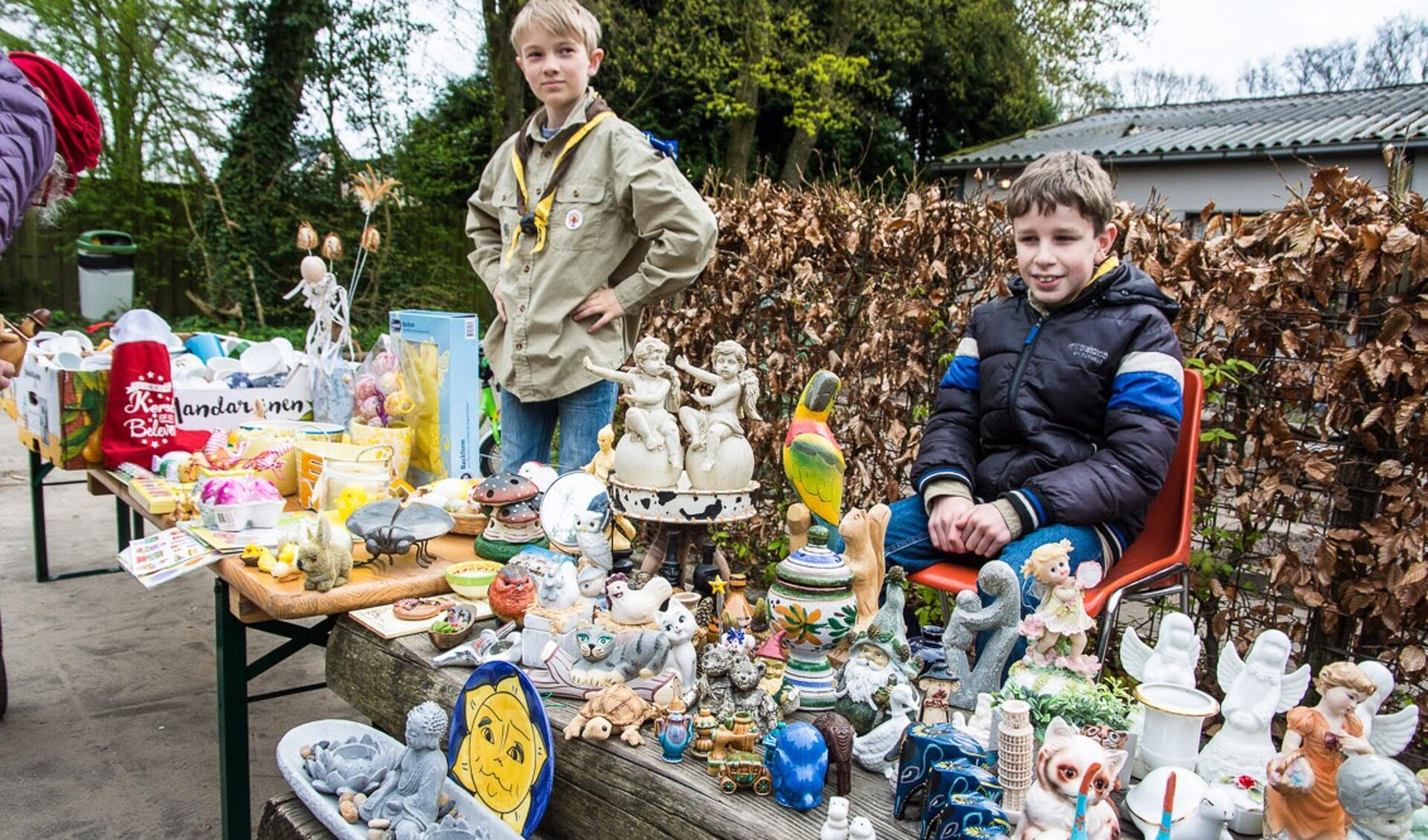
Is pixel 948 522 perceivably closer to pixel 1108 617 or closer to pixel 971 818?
pixel 1108 617

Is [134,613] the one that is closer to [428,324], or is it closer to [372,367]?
[372,367]

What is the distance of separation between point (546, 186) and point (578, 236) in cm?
18

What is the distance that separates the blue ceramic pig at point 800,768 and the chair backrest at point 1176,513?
3.40ft

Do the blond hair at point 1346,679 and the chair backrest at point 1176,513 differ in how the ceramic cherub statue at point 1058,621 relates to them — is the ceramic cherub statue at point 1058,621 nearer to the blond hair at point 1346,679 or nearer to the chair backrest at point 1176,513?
the blond hair at point 1346,679

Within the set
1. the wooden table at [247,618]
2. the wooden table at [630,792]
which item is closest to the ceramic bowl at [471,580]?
the wooden table at [247,618]

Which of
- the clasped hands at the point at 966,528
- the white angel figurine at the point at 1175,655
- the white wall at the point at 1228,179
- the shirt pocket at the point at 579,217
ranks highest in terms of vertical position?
the white wall at the point at 1228,179

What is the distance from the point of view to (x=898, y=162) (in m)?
14.5

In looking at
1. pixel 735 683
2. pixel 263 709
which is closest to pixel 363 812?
pixel 735 683

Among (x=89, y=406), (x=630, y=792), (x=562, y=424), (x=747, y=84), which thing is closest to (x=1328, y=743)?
(x=630, y=792)

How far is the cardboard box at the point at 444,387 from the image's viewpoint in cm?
323

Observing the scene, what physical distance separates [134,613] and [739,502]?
3.52 m

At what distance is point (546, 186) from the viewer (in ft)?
9.34

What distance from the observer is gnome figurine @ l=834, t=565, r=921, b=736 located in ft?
5.62

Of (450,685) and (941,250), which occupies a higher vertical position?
→ (941,250)
